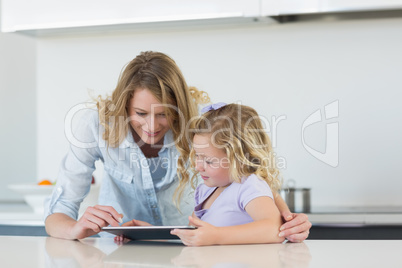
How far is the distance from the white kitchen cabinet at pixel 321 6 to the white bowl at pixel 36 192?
1235 millimetres

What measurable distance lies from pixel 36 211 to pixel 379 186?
5.20 ft

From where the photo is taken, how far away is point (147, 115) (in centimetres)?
180

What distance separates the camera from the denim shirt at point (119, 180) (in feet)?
6.03

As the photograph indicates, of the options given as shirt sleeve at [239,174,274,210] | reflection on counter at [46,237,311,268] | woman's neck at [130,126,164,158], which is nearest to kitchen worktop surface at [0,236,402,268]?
reflection on counter at [46,237,311,268]

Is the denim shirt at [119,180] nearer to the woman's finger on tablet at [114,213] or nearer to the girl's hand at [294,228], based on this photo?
the woman's finger on tablet at [114,213]

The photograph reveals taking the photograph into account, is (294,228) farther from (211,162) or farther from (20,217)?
(20,217)

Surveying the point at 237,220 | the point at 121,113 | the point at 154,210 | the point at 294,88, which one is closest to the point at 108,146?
the point at 121,113

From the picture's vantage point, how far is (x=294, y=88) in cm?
295

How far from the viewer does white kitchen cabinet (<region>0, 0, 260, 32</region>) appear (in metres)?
2.61

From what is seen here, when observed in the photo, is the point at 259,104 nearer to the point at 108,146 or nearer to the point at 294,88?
the point at 294,88

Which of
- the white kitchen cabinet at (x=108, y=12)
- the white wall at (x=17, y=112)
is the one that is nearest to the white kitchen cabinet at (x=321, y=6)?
the white kitchen cabinet at (x=108, y=12)

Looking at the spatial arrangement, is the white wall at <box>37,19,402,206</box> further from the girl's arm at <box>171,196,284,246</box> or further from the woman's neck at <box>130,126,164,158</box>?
the girl's arm at <box>171,196,284,246</box>

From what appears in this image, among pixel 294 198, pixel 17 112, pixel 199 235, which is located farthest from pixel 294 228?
pixel 17 112

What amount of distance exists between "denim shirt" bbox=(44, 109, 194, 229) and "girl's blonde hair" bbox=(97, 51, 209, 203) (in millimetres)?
36
